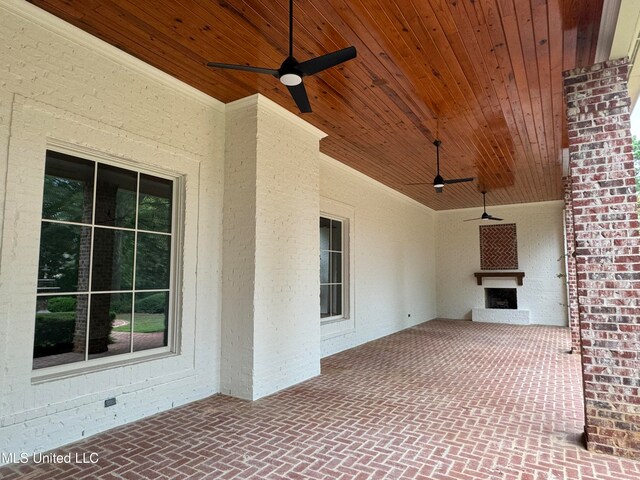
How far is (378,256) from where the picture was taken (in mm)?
8016

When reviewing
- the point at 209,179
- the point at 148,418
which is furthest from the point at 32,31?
the point at 148,418

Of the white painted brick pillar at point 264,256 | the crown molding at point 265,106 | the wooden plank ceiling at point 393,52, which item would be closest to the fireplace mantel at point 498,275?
the wooden plank ceiling at point 393,52

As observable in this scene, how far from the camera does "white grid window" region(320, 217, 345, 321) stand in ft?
21.1

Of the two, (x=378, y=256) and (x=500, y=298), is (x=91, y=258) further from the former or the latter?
(x=500, y=298)

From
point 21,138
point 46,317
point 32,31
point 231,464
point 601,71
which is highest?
point 32,31

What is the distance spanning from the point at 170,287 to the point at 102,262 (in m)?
0.73

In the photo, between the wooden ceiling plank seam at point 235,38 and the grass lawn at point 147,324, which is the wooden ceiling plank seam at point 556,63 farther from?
the grass lawn at point 147,324

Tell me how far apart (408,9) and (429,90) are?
4.36 feet

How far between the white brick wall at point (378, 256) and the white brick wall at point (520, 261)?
750mm

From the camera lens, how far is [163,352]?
12.4 ft

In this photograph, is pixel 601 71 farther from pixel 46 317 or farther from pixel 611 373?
pixel 46 317

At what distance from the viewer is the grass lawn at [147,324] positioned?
3521mm

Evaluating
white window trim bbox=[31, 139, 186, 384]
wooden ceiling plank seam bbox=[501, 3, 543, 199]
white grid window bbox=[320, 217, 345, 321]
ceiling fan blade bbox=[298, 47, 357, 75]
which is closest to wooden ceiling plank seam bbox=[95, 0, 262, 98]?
white window trim bbox=[31, 139, 186, 384]

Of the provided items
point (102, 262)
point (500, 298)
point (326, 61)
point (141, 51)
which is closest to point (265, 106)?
point (141, 51)
